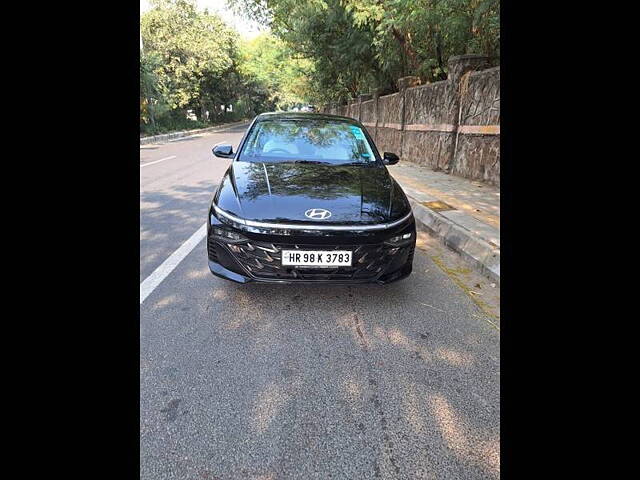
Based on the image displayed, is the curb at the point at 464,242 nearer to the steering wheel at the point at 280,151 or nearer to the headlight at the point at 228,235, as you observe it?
the steering wheel at the point at 280,151

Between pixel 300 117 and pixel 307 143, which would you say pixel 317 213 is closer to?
pixel 307 143

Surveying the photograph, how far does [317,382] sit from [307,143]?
2.73 metres

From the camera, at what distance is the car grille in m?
2.83

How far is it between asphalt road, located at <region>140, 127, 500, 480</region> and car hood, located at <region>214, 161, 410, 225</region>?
2.42 ft

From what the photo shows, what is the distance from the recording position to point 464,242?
452 centimetres

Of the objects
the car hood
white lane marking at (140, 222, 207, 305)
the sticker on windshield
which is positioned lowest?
white lane marking at (140, 222, 207, 305)

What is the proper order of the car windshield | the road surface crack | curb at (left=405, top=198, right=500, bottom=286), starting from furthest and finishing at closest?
the car windshield, curb at (left=405, top=198, right=500, bottom=286), the road surface crack

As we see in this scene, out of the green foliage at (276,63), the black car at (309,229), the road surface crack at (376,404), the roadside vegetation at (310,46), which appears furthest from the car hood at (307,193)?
the green foliage at (276,63)

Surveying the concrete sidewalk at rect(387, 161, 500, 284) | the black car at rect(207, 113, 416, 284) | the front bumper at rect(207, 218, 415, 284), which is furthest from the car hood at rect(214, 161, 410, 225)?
the concrete sidewalk at rect(387, 161, 500, 284)

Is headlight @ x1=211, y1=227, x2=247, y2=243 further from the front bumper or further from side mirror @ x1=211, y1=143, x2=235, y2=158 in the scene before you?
side mirror @ x1=211, y1=143, x2=235, y2=158
